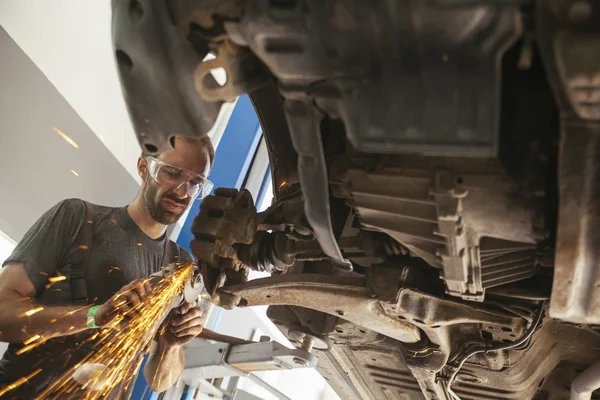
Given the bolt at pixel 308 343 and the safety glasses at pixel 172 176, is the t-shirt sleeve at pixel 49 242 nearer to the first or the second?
the safety glasses at pixel 172 176

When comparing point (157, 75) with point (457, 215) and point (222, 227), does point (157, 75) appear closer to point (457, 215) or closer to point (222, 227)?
point (222, 227)

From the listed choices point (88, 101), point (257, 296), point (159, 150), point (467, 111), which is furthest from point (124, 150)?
point (467, 111)

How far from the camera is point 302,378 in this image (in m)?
4.79

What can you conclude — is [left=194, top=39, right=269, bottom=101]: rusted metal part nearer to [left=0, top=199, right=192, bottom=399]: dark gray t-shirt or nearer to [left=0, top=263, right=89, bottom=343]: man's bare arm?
Result: [left=0, top=263, right=89, bottom=343]: man's bare arm

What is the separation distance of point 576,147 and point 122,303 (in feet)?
5.15

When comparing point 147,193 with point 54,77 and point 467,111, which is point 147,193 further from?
point 467,111

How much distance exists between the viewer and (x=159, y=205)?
96.3 inches

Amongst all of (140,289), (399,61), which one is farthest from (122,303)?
(399,61)

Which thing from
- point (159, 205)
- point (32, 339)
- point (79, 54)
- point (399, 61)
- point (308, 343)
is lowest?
point (32, 339)

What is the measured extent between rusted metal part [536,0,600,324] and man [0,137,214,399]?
1.17 m

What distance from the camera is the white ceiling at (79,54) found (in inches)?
97.2

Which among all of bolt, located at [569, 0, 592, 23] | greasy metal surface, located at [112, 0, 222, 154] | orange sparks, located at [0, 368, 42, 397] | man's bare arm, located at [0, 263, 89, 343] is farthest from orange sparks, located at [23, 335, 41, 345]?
bolt, located at [569, 0, 592, 23]

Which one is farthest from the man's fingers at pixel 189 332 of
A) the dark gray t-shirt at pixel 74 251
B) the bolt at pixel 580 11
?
the bolt at pixel 580 11

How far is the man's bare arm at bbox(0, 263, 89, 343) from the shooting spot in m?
1.93
